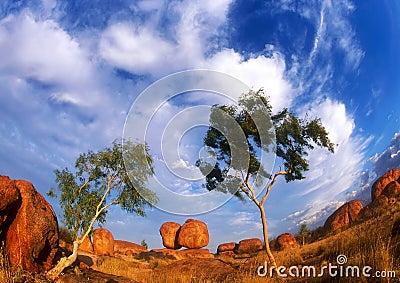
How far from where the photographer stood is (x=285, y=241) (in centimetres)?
4581

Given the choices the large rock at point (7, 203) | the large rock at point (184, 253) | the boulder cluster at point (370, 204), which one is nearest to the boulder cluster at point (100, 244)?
the large rock at point (184, 253)

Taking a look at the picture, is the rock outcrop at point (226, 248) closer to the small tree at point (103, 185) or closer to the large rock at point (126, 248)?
the large rock at point (126, 248)

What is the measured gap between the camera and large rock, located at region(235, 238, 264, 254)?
51.8 m

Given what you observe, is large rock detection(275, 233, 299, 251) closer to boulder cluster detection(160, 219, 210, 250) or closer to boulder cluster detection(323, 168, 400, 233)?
boulder cluster detection(323, 168, 400, 233)

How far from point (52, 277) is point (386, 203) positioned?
1335 inches

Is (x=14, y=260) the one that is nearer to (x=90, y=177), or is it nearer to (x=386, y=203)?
(x=90, y=177)

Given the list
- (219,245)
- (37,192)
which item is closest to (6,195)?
(37,192)

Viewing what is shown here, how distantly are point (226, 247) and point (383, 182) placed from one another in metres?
28.8

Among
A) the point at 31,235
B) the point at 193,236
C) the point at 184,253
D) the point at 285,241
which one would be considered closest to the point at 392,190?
the point at 285,241

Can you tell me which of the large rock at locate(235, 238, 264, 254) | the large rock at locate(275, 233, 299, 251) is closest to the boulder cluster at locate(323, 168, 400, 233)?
the large rock at locate(275, 233, 299, 251)

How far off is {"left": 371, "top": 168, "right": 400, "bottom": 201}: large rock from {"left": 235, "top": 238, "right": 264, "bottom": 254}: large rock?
20.2 m

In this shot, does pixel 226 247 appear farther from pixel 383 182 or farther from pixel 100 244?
pixel 383 182

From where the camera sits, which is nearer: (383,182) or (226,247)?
(383,182)

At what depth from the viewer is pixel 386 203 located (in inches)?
1324
